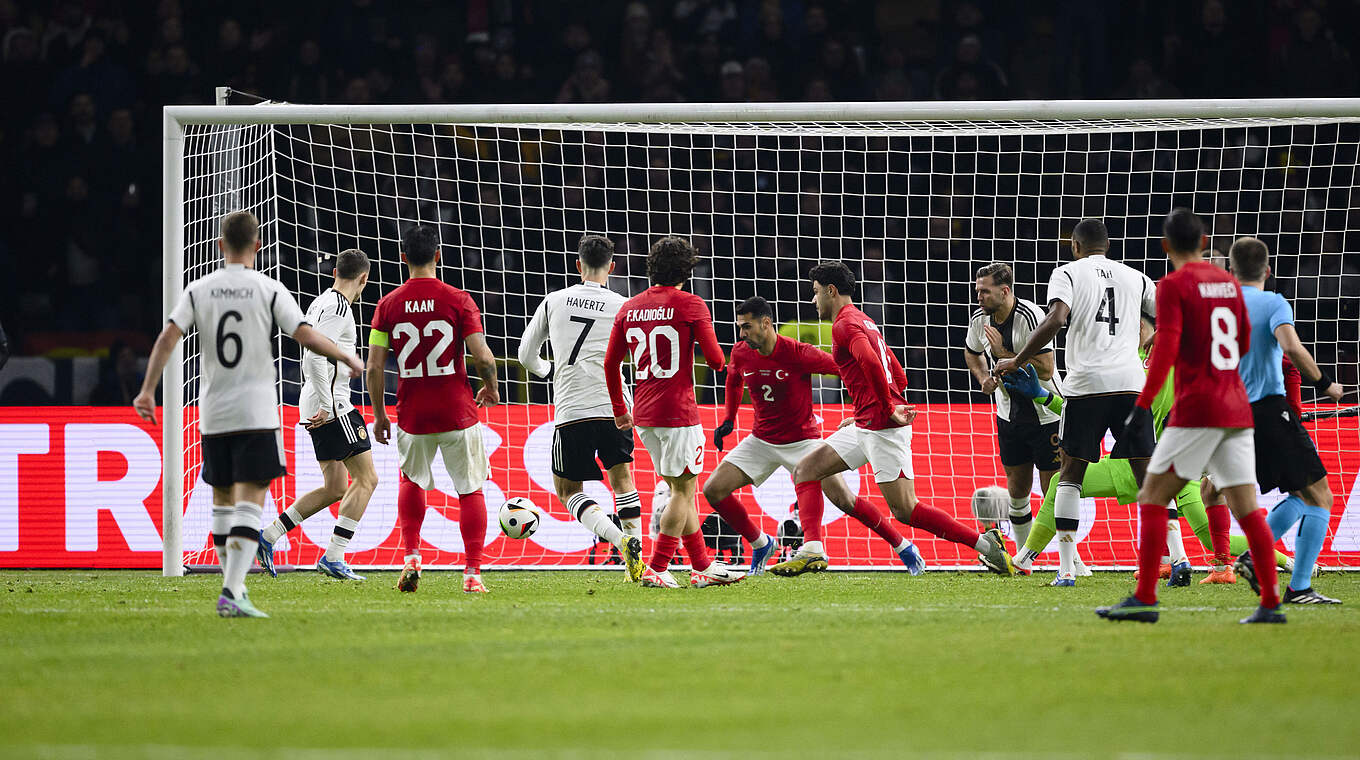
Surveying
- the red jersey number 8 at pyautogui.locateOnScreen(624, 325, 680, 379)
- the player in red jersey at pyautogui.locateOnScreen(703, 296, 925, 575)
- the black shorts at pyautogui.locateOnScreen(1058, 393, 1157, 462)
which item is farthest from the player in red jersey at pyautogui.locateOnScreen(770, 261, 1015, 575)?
the red jersey number 8 at pyautogui.locateOnScreen(624, 325, 680, 379)

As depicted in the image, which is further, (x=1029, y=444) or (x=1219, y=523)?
(x=1029, y=444)

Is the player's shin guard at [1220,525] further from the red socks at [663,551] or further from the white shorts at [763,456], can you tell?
the red socks at [663,551]

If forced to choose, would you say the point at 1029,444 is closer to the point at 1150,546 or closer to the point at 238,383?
the point at 1150,546

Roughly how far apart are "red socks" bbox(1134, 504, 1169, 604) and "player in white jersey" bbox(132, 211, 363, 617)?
3.39 m

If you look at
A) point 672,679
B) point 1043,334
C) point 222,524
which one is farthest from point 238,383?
point 1043,334

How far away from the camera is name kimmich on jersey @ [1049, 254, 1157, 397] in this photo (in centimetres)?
842

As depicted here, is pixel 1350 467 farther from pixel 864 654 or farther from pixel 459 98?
pixel 459 98

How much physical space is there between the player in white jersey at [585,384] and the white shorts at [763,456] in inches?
26.8

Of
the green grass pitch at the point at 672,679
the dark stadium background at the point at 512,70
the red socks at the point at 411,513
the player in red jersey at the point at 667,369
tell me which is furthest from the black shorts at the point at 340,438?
the dark stadium background at the point at 512,70

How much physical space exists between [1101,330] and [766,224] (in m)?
6.01

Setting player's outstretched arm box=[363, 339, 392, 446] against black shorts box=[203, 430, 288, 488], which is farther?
player's outstretched arm box=[363, 339, 392, 446]

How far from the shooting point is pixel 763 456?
30.2ft

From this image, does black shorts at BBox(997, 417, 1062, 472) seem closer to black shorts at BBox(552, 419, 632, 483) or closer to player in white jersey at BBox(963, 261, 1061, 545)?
player in white jersey at BBox(963, 261, 1061, 545)

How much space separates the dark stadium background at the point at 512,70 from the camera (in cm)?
1459
